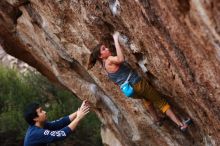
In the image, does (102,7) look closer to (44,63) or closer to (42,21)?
(42,21)

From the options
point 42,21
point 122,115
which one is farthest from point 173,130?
point 42,21

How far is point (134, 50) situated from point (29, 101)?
40.7 feet

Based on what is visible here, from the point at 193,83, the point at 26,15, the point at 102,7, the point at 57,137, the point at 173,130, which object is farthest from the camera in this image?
the point at 26,15

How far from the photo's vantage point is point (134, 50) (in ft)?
21.9

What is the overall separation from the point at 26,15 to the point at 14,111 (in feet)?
30.9

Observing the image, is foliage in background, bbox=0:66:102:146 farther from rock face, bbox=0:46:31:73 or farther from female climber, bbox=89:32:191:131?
female climber, bbox=89:32:191:131

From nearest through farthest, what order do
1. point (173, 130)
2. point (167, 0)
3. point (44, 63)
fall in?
point (167, 0) < point (173, 130) < point (44, 63)

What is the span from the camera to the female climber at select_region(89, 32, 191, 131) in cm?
660

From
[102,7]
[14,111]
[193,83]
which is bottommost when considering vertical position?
[14,111]

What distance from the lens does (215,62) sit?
516cm

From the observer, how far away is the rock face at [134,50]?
5145mm

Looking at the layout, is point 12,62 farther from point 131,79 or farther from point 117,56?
point 117,56

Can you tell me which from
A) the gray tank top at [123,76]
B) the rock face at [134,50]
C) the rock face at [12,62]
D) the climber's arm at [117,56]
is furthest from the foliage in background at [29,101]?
the climber's arm at [117,56]

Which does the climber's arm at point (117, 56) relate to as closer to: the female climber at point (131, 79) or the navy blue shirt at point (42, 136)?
the female climber at point (131, 79)
